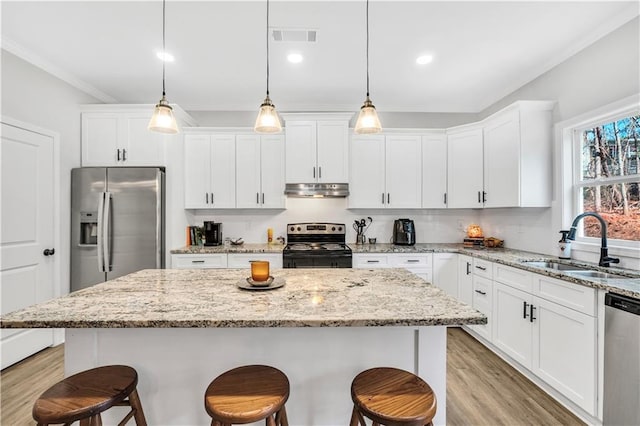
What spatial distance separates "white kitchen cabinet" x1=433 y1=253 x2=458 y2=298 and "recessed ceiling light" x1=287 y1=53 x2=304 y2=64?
255cm

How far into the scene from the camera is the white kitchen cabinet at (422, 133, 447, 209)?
3768mm

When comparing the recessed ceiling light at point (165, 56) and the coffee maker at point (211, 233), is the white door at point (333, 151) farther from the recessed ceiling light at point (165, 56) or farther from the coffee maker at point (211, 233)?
the recessed ceiling light at point (165, 56)

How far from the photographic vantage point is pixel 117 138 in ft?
10.8

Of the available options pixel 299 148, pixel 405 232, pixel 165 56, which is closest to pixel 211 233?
pixel 299 148

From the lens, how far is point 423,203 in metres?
3.79

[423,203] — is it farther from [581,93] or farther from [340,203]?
[581,93]

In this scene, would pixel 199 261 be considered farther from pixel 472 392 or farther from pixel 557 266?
pixel 557 266

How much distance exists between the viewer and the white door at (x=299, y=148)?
3.64 meters

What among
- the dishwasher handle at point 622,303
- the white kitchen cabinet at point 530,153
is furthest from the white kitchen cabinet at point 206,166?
the dishwasher handle at point 622,303

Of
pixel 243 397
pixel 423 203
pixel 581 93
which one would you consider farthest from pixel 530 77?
pixel 243 397

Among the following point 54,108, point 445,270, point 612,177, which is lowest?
point 445,270

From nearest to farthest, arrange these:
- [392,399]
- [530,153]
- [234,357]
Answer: [392,399]
[234,357]
[530,153]

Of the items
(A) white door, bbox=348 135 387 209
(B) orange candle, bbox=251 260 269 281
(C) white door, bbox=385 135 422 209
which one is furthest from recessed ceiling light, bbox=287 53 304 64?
(B) orange candle, bbox=251 260 269 281

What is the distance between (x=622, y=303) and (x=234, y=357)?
2.08 metres
